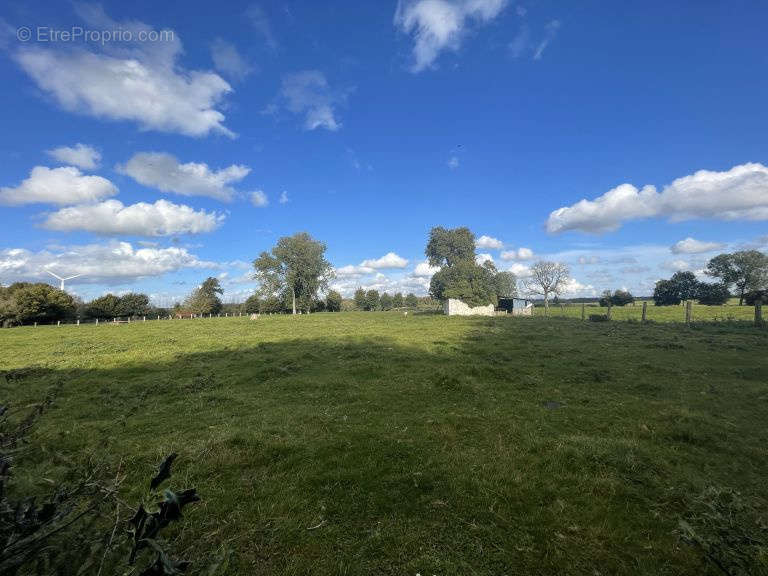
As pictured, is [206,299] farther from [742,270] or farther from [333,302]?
[742,270]

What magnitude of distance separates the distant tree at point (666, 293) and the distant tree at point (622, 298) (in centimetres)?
472

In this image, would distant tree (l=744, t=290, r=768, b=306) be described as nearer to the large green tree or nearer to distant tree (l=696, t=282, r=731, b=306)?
distant tree (l=696, t=282, r=731, b=306)

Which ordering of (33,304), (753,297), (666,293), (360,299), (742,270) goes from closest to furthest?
(33,304)
(753,297)
(742,270)
(666,293)
(360,299)

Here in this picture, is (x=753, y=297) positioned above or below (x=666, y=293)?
below

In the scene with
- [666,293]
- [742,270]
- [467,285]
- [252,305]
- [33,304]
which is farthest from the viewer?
[252,305]

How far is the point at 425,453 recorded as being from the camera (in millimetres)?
7980

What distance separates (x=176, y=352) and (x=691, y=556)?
2349 cm

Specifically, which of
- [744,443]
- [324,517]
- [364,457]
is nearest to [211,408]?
[364,457]

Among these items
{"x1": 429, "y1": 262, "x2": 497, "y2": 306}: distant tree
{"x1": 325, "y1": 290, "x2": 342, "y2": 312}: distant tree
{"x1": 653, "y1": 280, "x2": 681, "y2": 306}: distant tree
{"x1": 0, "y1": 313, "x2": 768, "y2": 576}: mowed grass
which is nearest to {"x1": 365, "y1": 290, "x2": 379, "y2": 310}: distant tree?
{"x1": 325, "y1": 290, "x2": 342, "y2": 312}: distant tree

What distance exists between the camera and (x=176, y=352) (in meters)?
22.0

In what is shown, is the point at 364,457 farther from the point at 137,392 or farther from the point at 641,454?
the point at 137,392

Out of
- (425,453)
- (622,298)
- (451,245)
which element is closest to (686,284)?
(622,298)

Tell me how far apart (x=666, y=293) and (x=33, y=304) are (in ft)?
364

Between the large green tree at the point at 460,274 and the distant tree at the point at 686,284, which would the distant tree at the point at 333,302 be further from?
the distant tree at the point at 686,284
